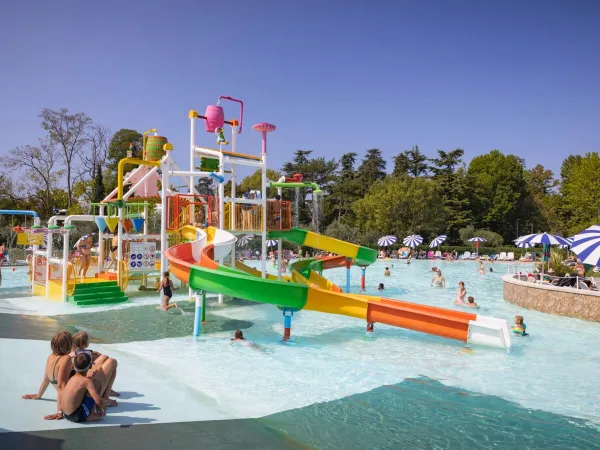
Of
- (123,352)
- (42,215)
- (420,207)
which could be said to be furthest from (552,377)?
(42,215)

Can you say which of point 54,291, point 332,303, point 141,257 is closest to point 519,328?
point 332,303

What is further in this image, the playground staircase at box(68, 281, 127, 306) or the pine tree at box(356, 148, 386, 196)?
the pine tree at box(356, 148, 386, 196)

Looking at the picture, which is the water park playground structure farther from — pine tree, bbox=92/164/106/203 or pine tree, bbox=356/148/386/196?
pine tree, bbox=356/148/386/196

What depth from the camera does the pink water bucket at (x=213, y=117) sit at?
15062mm

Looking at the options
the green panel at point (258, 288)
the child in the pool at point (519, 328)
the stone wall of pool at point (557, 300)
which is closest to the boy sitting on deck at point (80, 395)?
the green panel at point (258, 288)

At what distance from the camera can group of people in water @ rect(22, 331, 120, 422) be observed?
481 cm

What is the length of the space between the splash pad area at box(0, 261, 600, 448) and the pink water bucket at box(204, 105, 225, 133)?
6.01 metres

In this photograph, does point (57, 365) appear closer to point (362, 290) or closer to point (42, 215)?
point (362, 290)

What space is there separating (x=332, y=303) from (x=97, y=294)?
333 inches

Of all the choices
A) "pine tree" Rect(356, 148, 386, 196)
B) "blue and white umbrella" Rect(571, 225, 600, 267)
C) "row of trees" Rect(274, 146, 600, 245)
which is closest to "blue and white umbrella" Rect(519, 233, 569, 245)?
"blue and white umbrella" Rect(571, 225, 600, 267)

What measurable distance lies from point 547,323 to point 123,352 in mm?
10686

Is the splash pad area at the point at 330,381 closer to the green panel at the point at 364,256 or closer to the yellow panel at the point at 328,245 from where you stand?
the yellow panel at the point at 328,245

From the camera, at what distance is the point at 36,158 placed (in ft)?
136

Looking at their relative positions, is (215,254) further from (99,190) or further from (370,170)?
(370,170)
